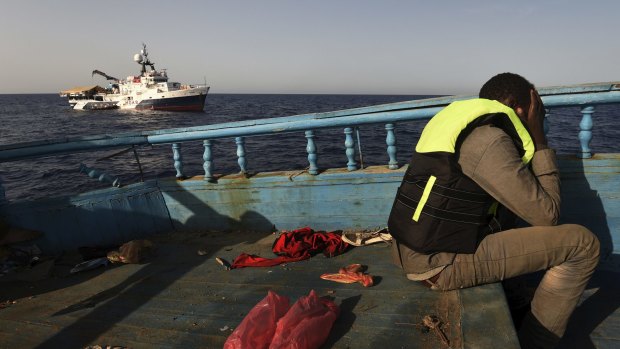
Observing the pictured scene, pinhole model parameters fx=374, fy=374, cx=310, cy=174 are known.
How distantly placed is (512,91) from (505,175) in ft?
2.24

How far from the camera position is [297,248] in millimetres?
3648

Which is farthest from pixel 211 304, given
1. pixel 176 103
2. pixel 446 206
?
pixel 176 103

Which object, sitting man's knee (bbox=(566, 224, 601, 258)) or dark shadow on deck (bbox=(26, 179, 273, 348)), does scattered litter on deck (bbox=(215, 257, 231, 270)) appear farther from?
sitting man's knee (bbox=(566, 224, 601, 258))

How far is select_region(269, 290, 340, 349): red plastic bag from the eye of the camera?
2.11 metres

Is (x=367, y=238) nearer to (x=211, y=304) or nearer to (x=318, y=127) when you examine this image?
(x=318, y=127)

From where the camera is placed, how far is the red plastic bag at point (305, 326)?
2.11m

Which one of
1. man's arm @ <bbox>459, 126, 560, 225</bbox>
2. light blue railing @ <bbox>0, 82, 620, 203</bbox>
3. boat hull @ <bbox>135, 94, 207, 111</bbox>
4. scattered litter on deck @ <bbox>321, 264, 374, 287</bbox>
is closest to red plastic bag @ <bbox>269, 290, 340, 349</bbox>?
scattered litter on deck @ <bbox>321, 264, 374, 287</bbox>

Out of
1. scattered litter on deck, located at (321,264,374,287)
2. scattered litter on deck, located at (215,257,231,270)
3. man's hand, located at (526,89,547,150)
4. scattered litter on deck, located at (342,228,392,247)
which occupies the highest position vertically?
man's hand, located at (526,89,547,150)

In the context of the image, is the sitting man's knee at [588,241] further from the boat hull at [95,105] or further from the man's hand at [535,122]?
the boat hull at [95,105]

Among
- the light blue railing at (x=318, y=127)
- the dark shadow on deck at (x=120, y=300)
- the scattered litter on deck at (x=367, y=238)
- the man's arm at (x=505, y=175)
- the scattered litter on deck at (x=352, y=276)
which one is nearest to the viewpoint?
the man's arm at (x=505, y=175)

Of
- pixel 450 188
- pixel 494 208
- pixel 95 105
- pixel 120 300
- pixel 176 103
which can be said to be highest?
pixel 95 105

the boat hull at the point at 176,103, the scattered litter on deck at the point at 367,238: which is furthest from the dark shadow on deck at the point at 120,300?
the boat hull at the point at 176,103

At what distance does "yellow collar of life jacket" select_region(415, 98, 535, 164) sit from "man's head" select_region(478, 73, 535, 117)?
0.20 meters

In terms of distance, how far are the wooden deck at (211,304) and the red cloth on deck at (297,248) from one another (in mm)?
79
